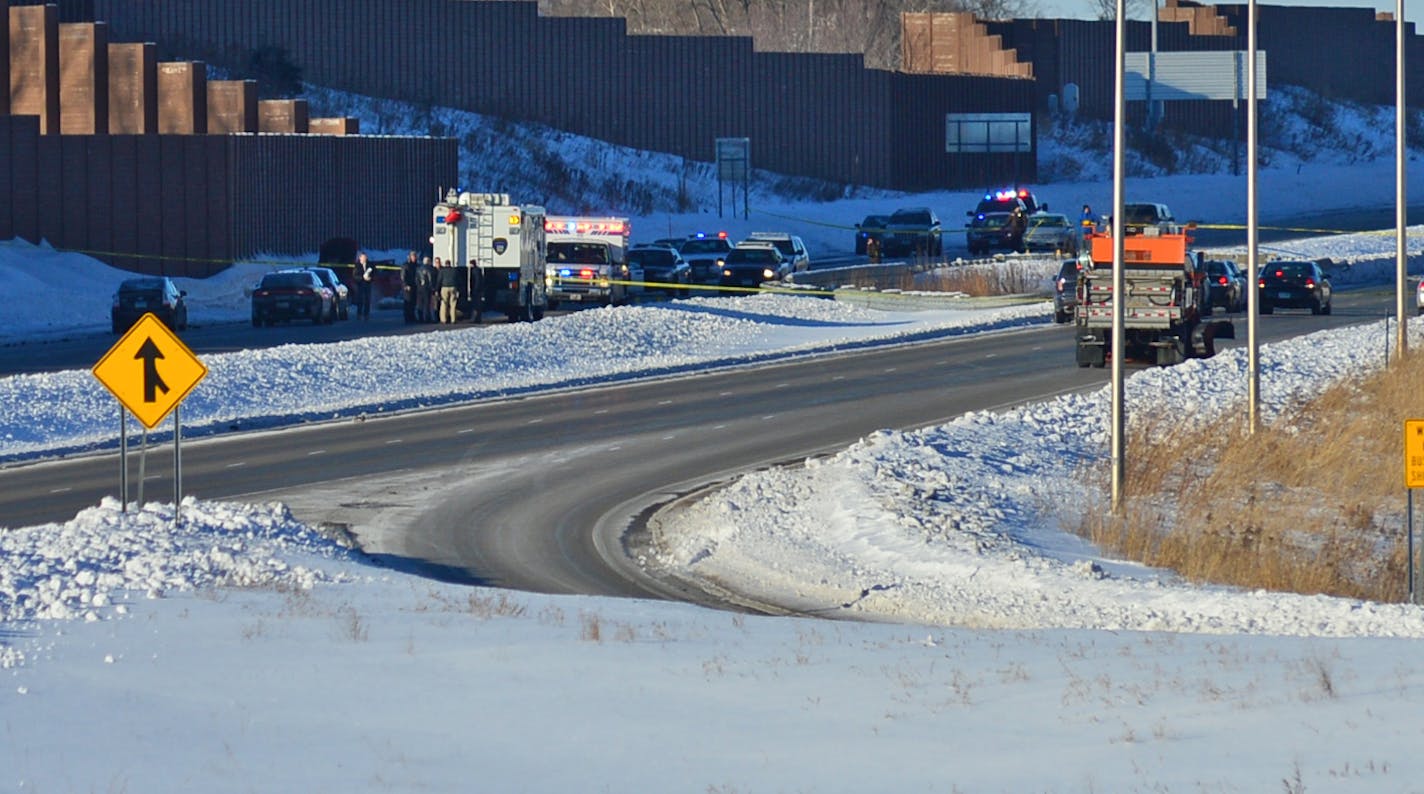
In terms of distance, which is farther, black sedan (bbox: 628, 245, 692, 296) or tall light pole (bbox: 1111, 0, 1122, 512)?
black sedan (bbox: 628, 245, 692, 296)

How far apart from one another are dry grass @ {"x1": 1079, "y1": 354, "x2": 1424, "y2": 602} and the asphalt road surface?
4.92 metres

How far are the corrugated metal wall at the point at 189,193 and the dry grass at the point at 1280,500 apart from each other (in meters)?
37.1

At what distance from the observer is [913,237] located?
70062mm

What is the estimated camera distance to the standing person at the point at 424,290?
161ft

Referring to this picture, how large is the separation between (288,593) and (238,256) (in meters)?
46.1

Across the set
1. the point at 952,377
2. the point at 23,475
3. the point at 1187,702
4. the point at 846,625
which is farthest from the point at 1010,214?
the point at 1187,702

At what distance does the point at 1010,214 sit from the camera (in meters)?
71.1

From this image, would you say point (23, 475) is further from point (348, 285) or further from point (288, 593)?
point (348, 285)

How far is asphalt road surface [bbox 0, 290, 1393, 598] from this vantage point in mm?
21719

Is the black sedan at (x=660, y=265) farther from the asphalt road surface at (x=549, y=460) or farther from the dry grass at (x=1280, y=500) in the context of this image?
the dry grass at (x=1280, y=500)

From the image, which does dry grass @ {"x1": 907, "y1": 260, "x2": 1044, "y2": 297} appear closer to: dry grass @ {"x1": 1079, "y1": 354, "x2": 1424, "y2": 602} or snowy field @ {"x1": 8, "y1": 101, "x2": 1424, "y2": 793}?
dry grass @ {"x1": 1079, "y1": 354, "x2": 1424, "y2": 602}

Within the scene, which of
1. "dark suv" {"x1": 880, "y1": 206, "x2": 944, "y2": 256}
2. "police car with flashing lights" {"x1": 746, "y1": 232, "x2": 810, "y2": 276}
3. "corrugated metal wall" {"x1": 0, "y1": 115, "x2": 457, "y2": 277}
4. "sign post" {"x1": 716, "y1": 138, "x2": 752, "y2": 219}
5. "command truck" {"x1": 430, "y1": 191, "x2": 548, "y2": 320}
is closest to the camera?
"command truck" {"x1": 430, "y1": 191, "x2": 548, "y2": 320}

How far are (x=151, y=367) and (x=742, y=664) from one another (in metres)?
8.63

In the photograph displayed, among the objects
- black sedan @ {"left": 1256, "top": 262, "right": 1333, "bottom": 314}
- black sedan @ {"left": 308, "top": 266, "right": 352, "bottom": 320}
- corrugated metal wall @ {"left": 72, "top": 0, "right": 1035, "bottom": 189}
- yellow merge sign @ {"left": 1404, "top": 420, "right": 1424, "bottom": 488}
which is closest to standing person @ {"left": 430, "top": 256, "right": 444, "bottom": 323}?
black sedan @ {"left": 308, "top": 266, "right": 352, "bottom": 320}
